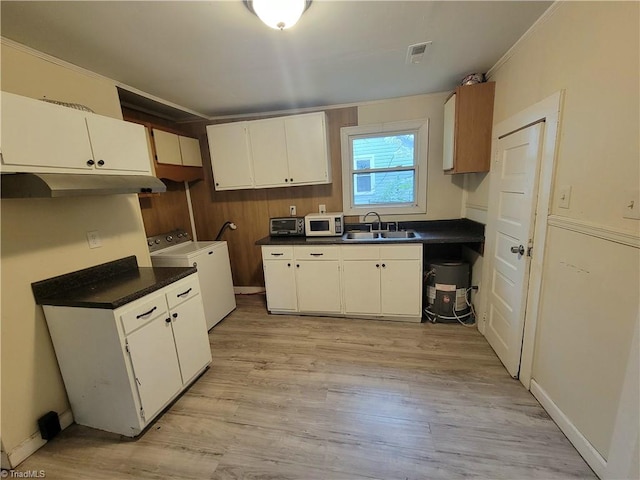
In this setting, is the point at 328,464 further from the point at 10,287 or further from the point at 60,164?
the point at 60,164

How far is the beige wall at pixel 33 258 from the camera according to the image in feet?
4.79

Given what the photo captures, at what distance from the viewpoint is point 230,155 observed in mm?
3115

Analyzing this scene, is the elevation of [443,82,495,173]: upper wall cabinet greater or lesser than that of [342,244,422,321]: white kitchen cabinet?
greater

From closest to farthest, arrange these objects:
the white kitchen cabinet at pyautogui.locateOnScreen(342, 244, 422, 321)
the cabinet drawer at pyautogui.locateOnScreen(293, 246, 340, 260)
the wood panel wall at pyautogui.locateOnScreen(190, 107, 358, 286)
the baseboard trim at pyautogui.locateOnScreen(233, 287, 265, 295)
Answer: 1. the white kitchen cabinet at pyautogui.locateOnScreen(342, 244, 422, 321)
2. the cabinet drawer at pyautogui.locateOnScreen(293, 246, 340, 260)
3. the wood panel wall at pyautogui.locateOnScreen(190, 107, 358, 286)
4. the baseboard trim at pyautogui.locateOnScreen(233, 287, 265, 295)

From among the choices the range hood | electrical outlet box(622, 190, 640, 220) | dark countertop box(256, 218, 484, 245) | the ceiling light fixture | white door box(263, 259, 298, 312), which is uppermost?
the ceiling light fixture

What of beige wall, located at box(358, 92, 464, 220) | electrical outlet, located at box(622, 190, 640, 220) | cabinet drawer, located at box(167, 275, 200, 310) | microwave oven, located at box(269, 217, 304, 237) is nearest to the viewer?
electrical outlet, located at box(622, 190, 640, 220)

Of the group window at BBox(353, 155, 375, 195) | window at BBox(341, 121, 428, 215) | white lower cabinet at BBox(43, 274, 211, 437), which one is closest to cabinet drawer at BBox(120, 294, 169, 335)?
white lower cabinet at BBox(43, 274, 211, 437)

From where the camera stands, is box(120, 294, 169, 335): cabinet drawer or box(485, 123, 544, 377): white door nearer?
box(120, 294, 169, 335): cabinet drawer

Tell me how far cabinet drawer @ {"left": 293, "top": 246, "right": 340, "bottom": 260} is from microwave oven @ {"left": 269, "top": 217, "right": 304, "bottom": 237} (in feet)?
1.04

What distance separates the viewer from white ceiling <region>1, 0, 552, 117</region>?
139 centimetres

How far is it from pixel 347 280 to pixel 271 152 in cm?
170

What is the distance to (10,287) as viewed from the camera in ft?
4.78

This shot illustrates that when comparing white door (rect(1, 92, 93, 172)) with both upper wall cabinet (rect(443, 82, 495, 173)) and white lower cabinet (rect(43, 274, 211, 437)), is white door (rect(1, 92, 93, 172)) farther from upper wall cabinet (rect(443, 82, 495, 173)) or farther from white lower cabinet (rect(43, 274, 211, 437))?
upper wall cabinet (rect(443, 82, 495, 173))

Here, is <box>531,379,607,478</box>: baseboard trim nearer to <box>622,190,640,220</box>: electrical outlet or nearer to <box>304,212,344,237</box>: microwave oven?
<box>622,190,640,220</box>: electrical outlet
